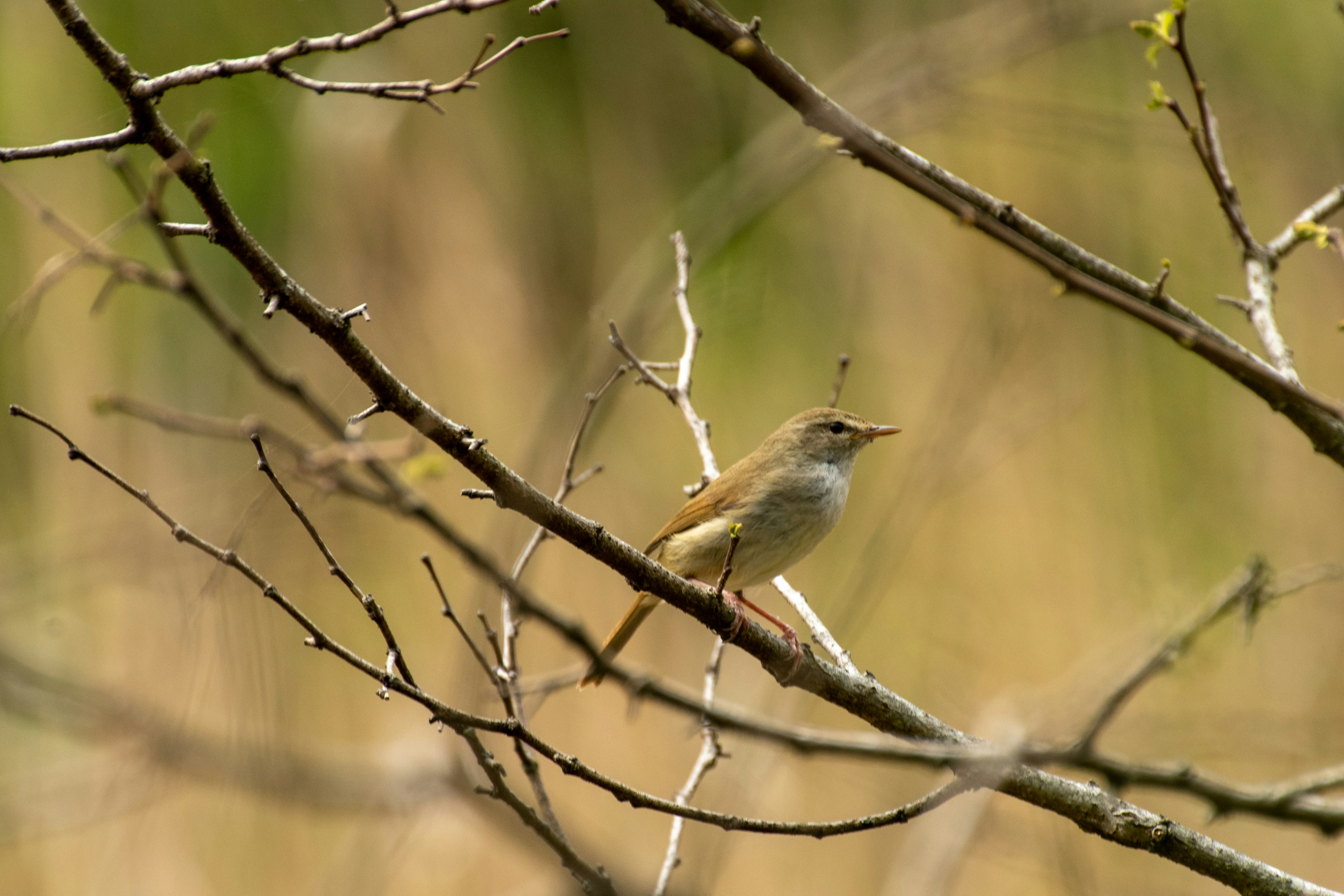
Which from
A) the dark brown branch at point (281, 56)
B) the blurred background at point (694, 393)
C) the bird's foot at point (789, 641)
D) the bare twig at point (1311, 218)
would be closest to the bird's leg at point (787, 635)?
the bird's foot at point (789, 641)

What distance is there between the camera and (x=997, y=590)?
4.88m

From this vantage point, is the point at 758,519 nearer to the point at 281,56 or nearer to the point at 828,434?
the point at 828,434

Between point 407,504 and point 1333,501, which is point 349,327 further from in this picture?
point 1333,501

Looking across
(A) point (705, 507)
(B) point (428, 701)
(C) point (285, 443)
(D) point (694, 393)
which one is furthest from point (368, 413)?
(D) point (694, 393)

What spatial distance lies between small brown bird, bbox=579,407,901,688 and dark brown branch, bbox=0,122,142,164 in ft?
6.24

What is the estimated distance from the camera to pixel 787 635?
8.00 ft

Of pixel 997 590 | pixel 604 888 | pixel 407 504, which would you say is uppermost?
pixel 997 590

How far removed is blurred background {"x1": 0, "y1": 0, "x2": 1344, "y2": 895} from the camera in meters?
4.23

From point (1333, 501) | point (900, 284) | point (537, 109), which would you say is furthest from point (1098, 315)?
point (537, 109)

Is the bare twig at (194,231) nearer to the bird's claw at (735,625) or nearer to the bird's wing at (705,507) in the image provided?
the bird's claw at (735,625)

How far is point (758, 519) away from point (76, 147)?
2095 mm

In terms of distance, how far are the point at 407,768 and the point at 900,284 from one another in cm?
345

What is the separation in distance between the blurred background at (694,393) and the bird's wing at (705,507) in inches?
31.8

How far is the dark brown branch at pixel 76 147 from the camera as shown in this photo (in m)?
1.17
